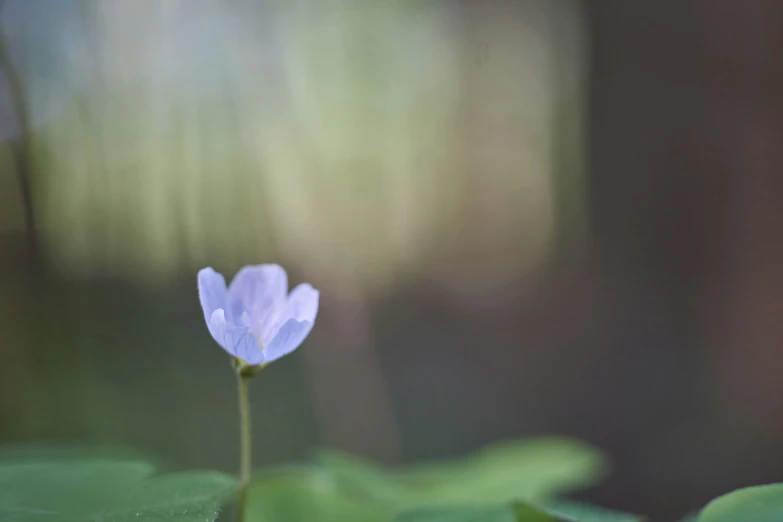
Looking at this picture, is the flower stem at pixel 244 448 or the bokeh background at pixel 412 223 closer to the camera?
the flower stem at pixel 244 448

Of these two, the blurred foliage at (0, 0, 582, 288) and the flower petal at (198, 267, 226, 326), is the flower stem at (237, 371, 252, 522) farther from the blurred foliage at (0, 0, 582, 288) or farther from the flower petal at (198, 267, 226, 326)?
the blurred foliage at (0, 0, 582, 288)

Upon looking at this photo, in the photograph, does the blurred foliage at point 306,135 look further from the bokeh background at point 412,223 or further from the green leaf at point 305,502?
the green leaf at point 305,502

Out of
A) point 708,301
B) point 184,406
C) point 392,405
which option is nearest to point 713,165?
point 708,301

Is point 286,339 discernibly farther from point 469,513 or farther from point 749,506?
point 749,506

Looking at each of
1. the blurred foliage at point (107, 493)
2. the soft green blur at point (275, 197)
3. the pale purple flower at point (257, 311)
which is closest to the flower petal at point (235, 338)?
the pale purple flower at point (257, 311)

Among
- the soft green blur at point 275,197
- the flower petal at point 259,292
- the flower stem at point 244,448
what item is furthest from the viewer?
the soft green blur at point 275,197

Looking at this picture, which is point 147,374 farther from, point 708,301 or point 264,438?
point 708,301
